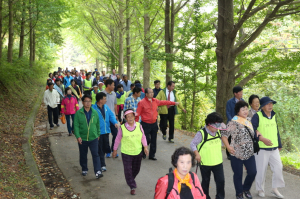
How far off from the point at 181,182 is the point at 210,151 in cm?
169

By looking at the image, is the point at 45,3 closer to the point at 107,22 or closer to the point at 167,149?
the point at 107,22

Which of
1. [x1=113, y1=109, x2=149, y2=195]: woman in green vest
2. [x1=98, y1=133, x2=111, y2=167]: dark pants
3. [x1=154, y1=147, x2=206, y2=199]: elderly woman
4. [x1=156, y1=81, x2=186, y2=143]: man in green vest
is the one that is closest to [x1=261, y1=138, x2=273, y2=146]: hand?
[x1=113, y1=109, x2=149, y2=195]: woman in green vest

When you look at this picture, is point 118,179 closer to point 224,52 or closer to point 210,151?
point 210,151

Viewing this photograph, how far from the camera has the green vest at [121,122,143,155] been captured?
561 cm

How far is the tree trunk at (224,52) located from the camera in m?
9.13

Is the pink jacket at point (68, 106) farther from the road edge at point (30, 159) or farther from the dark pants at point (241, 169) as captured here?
the dark pants at point (241, 169)

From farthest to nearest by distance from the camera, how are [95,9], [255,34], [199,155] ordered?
[95,9], [255,34], [199,155]

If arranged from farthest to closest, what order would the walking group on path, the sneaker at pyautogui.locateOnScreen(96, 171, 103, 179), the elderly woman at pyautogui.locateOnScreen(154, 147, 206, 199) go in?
the sneaker at pyautogui.locateOnScreen(96, 171, 103, 179), the walking group on path, the elderly woman at pyautogui.locateOnScreen(154, 147, 206, 199)

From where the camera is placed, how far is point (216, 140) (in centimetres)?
476

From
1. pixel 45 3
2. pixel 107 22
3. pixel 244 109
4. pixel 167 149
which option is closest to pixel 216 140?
pixel 244 109

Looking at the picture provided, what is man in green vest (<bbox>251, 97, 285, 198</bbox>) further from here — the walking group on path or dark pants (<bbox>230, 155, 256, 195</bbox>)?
dark pants (<bbox>230, 155, 256, 195</bbox>)

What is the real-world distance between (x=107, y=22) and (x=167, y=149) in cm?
1758

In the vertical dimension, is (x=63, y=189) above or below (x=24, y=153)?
below

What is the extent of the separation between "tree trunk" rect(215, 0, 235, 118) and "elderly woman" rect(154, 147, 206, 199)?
21.6 feet
